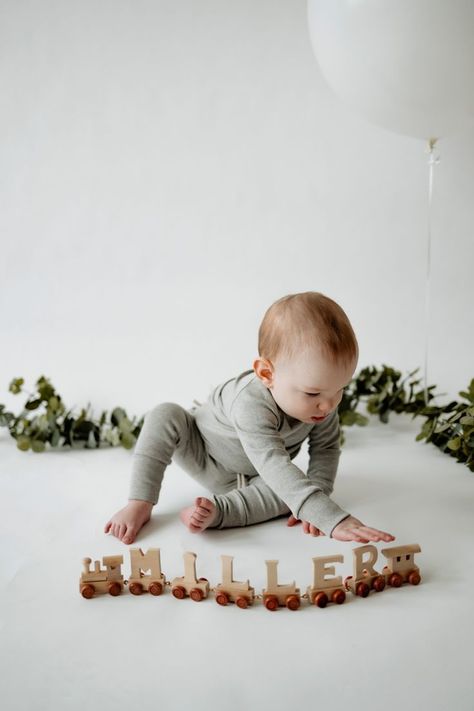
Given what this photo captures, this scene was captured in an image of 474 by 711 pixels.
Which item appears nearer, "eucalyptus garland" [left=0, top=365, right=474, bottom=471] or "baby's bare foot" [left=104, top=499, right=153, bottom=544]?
"baby's bare foot" [left=104, top=499, right=153, bottom=544]

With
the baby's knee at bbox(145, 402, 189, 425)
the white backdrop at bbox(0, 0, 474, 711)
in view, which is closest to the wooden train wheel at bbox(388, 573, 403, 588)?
the baby's knee at bbox(145, 402, 189, 425)

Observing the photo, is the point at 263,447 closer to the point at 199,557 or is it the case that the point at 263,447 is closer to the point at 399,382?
the point at 199,557

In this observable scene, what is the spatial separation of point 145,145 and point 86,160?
19 cm

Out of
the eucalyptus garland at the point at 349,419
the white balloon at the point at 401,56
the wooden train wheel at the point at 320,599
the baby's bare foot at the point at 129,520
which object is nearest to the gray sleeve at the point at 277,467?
the wooden train wheel at the point at 320,599

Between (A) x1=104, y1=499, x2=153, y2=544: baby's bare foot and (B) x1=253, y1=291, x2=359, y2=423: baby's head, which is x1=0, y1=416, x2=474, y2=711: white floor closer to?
(A) x1=104, y1=499, x2=153, y2=544: baby's bare foot

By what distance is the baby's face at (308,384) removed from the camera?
1208mm

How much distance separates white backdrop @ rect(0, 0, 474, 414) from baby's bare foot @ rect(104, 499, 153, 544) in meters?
0.81

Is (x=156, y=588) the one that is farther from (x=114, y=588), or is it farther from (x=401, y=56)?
(x=401, y=56)

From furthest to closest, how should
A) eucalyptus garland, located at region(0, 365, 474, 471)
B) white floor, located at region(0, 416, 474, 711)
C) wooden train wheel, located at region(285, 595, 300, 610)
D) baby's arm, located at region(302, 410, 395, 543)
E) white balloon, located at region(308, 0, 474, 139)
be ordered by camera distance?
1. eucalyptus garland, located at region(0, 365, 474, 471)
2. white balloon, located at region(308, 0, 474, 139)
3. baby's arm, located at region(302, 410, 395, 543)
4. wooden train wheel, located at region(285, 595, 300, 610)
5. white floor, located at region(0, 416, 474, 711)

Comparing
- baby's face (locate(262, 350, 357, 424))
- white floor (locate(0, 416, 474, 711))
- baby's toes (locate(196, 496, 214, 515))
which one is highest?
baby's face (locate(262, 350, 357, 424))

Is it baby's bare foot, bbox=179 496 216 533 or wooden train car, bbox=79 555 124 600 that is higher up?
baby's bare foot, bbox=179 496 216 533

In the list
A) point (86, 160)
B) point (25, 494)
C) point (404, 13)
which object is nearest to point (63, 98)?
point (86, 160)

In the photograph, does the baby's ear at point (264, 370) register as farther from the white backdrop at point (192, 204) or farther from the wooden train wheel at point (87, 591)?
the white backdrop at point (192, 204)

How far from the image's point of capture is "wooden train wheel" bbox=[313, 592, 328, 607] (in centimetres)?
111
